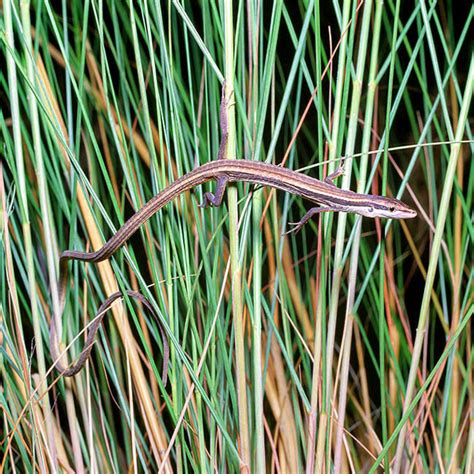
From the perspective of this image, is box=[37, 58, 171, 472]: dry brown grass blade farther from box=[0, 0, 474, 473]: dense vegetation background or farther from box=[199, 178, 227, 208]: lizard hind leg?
box=[199, 178, 227, 208]: lizard hind leg

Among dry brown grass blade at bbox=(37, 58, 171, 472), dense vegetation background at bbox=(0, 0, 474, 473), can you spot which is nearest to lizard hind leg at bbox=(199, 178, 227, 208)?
dense vegetation background at bbox=(0, 0, 474, 473)

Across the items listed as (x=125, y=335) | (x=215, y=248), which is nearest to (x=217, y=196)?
(x=215, y=248)

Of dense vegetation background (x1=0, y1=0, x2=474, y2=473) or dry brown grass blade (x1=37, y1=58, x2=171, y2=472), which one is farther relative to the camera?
dry brown grass blade (x1=37, y1=58, x2=171, y2=472)

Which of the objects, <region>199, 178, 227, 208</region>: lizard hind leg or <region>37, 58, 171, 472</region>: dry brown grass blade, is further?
<region>37, 58, 171, 472</region>: dry brown grass blade

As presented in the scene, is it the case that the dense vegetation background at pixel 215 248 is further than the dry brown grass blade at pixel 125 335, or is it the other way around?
the dry brown grass blade at pixel 125 335

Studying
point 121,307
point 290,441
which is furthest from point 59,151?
point 290,441

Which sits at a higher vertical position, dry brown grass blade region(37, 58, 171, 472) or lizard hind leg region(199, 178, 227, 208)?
lizard hind leg region(199, 178, 227, 208)

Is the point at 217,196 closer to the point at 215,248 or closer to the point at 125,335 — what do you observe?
the point at 215,248

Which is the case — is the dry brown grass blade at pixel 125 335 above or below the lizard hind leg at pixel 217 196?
below

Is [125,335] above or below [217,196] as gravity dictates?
below

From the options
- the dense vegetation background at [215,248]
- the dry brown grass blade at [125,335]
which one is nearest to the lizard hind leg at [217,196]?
the dense vegetation background at [215,248]

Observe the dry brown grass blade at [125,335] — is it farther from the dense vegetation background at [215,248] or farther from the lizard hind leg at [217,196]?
the lizard hind leg at [217,196]

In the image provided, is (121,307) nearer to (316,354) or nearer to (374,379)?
(316,354)
